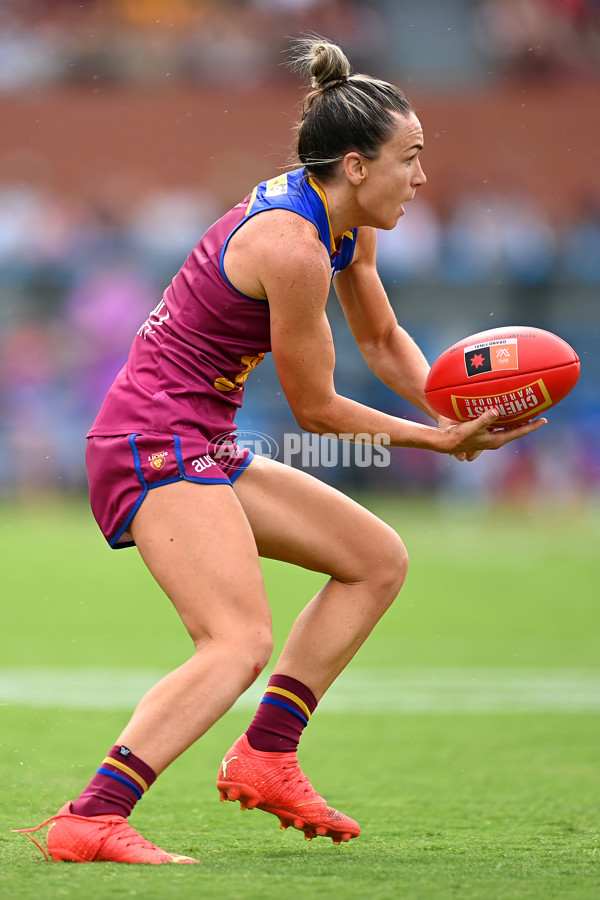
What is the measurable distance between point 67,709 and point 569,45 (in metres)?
16.3

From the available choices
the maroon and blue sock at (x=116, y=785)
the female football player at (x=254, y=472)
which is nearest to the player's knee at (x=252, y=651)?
the female football player at (x=254, y=472)

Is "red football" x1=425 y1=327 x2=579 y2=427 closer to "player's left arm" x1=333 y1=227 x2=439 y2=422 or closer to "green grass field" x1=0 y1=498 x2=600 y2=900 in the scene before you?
"player's left arm" x1=333 y1=227 x2=439 y2=422

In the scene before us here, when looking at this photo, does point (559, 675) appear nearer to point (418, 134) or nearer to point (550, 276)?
point (418, 134)

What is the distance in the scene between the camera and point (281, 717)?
3.66m

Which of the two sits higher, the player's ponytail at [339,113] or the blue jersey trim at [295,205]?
the player's ponytail at [339,113]

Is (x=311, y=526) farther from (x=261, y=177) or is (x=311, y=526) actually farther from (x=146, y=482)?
(x=261, y=177)

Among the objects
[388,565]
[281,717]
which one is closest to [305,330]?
[388,565]

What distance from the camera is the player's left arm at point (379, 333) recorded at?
13.1 ft

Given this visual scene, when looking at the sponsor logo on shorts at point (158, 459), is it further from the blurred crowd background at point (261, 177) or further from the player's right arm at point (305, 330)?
the blurred crowd background at point (261, 177)

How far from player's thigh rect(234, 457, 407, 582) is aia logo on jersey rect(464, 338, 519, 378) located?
1.78ft

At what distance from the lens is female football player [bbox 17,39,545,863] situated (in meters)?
3.23

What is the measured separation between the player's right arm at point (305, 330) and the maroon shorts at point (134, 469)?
1.01 ft

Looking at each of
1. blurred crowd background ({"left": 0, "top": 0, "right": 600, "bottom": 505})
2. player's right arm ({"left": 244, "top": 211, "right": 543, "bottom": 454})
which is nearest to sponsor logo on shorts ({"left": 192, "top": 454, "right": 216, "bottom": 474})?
player's right arm ({"left": 244, "top": 211, "right": 543, "bottom": 454})

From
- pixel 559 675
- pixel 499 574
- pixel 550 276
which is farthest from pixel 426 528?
pixel 559 675
